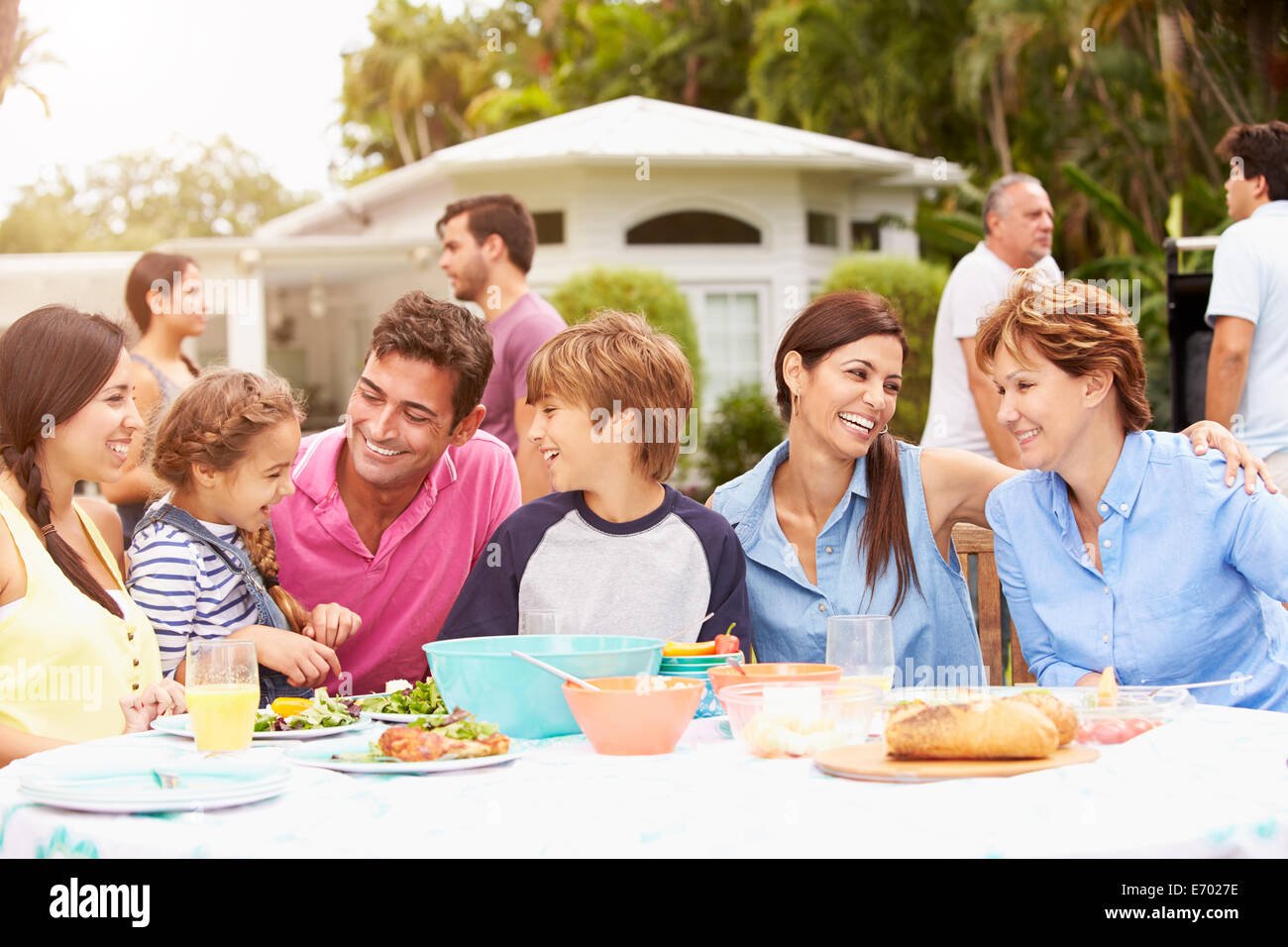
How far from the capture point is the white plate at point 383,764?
1.83 m

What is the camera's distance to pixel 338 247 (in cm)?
1878

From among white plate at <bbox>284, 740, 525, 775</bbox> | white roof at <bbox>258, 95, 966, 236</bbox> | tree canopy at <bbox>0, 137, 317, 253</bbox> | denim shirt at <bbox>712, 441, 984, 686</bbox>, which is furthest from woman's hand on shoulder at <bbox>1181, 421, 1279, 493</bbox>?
tree canopy at <bbox>0, 137, 317, 253</bbox>

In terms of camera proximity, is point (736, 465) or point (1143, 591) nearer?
point (1143, 591)

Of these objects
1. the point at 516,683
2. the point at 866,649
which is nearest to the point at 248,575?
the point at 516,683

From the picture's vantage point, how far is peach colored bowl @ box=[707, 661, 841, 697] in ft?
6.90

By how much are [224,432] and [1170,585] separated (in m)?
2.10

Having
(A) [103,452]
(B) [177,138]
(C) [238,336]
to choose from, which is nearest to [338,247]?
(C) [238,336]

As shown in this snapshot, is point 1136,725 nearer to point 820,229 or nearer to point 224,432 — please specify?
point 224,432

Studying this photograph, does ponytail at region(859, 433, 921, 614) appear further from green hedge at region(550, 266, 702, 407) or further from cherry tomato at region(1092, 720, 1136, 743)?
green hedge at region(550, 266, 702, 407)

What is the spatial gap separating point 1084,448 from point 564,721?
1.37 m

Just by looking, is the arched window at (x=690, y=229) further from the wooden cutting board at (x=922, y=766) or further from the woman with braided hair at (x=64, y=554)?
the wooden cutting board at (x=922, y=766)

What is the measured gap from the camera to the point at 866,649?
221cm
